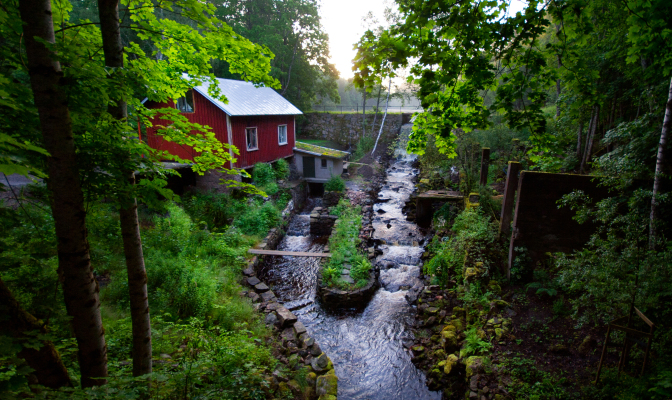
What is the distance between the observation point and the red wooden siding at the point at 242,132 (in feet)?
49.1

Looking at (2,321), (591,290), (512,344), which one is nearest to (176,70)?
(2,321)

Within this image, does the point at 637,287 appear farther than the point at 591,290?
No

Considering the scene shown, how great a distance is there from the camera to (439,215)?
13609 millimetres

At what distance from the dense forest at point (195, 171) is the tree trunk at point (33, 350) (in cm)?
1

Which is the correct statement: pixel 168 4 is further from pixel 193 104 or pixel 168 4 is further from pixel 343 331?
pixel 193 104

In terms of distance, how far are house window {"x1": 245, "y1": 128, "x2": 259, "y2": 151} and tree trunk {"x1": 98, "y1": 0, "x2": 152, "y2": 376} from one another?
13849 mm

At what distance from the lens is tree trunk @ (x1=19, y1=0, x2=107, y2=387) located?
2191mm

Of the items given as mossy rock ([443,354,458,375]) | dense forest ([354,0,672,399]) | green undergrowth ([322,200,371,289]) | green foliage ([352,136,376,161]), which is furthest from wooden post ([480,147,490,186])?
green foliage ([352,136,376,161])

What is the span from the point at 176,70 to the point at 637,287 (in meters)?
6.76

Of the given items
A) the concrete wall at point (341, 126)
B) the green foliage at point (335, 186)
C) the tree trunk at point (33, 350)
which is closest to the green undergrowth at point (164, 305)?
the tree trunk at point (33, 350)

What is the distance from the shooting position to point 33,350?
8.36ft

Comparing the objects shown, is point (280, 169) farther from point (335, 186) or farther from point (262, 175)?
point (335, 186)

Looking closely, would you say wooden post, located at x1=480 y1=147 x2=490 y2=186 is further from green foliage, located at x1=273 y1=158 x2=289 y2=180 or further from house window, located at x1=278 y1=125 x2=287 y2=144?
house window, located at x1=278 y1=125 x2=287 y2=144

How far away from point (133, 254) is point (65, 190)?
1.07 meters
